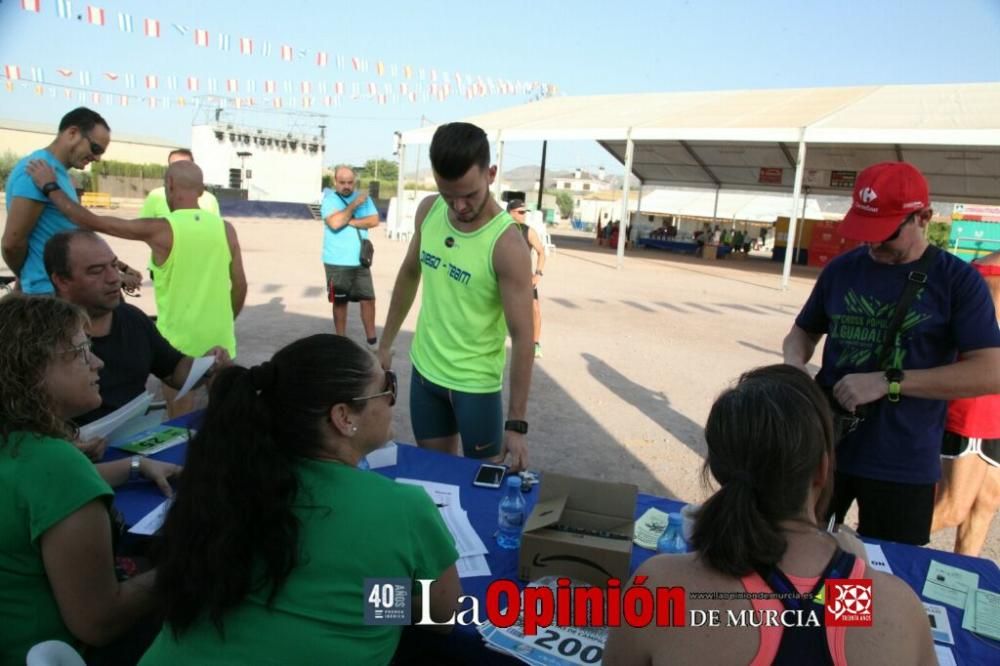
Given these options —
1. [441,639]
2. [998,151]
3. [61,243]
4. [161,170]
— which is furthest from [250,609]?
[161,170]

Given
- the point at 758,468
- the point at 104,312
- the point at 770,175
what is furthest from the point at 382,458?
the point at 770,175

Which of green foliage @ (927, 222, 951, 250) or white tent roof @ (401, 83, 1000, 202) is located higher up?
white tent roof @ (401, 83, 1000, 202)

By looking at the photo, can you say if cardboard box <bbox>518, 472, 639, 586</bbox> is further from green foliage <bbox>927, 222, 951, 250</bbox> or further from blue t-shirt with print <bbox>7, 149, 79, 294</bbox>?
green foliage <bbox>927, 222, 951, 250</bbox>

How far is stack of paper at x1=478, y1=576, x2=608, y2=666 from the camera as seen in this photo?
156cm

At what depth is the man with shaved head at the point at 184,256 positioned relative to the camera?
3.69m

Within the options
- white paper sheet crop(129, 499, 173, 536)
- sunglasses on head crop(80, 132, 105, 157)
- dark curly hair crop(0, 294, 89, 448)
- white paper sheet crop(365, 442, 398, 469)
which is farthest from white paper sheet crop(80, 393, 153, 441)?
sunglasses on head crop(80, 132, 105, 157)

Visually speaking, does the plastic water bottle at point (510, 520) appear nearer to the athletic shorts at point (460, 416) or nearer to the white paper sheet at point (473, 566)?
the white paper sheet at point (473, 566)

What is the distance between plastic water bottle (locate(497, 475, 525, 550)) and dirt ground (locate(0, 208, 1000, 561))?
75cm

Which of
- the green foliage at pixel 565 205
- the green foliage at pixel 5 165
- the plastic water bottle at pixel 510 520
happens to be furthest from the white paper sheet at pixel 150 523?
the green foliage at pixel 565 205

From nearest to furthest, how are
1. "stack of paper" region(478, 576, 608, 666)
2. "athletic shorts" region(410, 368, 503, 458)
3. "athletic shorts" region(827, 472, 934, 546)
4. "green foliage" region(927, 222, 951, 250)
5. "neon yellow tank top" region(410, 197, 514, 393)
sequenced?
1. "stack of paper" region(478, 576, 608, 666)
2. "athletic shorts" region(827, 472, 934, 546)
3. "neon yellow tank top" region(410, 197, 514, 393)
4. "athletic shorts" region(410, 368, 503, 458)
5. "green foliage" region(927, 222, 951, 250)

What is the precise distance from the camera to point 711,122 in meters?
16.9

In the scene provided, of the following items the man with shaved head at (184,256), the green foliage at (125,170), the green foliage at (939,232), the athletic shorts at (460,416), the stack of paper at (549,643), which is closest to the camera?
the stack of paper at (549,643)

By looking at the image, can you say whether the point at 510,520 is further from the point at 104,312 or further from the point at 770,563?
the point at 104,312

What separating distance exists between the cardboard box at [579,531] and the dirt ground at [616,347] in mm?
424
